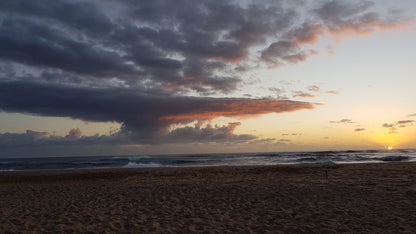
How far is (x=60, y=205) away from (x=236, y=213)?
7.81 metres

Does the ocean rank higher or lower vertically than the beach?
lower

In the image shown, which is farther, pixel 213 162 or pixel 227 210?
pixel 213 162

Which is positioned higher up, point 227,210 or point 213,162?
point 227,210

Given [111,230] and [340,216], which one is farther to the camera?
[340,216]

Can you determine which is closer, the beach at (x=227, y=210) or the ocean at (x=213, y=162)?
the beach at (x=227, y=210)

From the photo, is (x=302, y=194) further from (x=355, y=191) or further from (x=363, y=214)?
(x=363, y=214)

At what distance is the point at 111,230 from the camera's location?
8055mm

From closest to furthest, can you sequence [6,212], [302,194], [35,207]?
[6,212], [35,207], [302,194]

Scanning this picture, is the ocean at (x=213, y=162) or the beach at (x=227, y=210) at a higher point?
the beach at (x=227, y=210)

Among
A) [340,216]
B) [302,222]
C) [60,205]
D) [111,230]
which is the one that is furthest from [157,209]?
[340,216]

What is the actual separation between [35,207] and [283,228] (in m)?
10.2

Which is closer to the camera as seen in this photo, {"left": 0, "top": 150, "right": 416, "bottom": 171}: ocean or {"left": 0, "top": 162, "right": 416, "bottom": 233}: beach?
{"left": 0, "top": 162, "right": 416, "bottom": 233}: beach

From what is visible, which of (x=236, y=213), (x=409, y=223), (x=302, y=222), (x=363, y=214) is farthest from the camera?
(x=236, y=213)

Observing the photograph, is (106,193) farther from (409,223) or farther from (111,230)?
(409,223)
